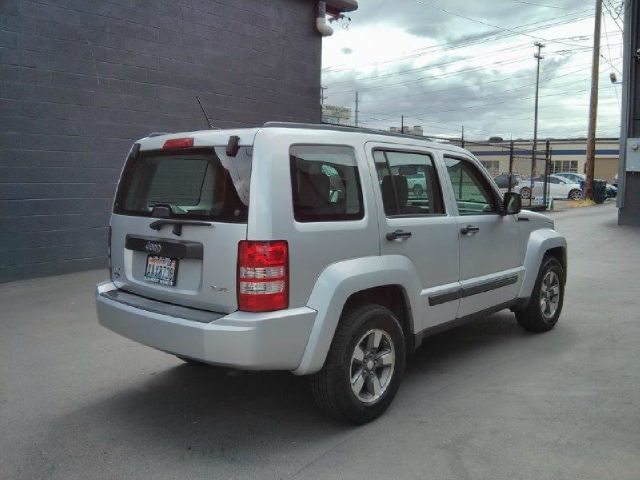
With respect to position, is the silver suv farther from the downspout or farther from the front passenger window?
the downspout

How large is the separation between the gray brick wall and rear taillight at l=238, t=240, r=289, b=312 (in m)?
6.19

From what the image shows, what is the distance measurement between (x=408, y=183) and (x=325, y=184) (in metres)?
0.90

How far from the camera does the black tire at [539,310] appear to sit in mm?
5684

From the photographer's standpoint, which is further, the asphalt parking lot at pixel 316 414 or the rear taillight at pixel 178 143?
the rear taillight at pixel 178 143

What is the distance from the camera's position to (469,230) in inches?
183

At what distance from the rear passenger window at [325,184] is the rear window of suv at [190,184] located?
0.31 metres

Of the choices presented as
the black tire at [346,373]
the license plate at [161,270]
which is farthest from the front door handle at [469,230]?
the license plate at [161,270]

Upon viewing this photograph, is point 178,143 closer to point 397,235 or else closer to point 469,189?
point 397,235

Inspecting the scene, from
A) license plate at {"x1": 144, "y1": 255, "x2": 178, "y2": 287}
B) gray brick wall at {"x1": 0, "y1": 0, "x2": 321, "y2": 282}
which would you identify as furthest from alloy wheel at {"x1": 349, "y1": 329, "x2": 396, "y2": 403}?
gray brick wall at {"x1": 0, "y1": 0, "x2": 321, "y2": 282}

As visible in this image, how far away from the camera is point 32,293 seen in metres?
7.59

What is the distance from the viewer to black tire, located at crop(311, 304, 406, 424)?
11.6 feet

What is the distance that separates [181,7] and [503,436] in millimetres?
8637

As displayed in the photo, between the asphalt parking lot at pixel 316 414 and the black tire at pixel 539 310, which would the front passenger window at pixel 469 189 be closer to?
the black tire at pixel 539 310

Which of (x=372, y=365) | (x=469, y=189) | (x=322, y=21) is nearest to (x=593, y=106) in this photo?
(x=322, y=21)
